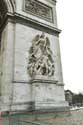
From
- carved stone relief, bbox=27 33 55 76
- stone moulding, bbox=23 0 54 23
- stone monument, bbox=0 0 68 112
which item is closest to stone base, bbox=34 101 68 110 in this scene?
stone monument, bbox=0 0 68 112

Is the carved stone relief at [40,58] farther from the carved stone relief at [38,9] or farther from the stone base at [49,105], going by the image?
the carved stone relief at [38,9]

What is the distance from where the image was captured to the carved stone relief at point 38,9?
9398 mm

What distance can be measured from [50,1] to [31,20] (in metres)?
2.93

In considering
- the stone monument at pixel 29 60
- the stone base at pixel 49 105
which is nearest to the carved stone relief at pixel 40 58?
the stone monument at pixel 29 60

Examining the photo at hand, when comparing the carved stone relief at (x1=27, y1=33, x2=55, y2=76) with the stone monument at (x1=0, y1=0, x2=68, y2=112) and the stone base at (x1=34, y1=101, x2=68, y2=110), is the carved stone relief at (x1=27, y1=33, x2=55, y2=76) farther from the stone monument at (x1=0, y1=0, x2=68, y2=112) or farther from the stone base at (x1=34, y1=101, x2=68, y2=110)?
the stone base at (x1=34, y1=101, x2=68, y2=110)

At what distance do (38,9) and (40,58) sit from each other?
3.63 metres

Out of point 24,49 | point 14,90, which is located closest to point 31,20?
point 24,49

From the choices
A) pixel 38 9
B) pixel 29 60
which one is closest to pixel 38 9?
pixel 38 9

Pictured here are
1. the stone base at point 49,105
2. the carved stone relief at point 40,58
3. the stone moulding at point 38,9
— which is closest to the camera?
the stone base at point 49,105

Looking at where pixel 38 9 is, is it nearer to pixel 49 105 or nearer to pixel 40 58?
pixel 40 58

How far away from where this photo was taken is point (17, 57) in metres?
7.73

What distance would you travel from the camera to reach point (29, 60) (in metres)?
8.04

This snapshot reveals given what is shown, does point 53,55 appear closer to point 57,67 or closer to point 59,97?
point 57,67

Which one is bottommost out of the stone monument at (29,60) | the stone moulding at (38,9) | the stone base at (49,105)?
the stone base at (49,105)
